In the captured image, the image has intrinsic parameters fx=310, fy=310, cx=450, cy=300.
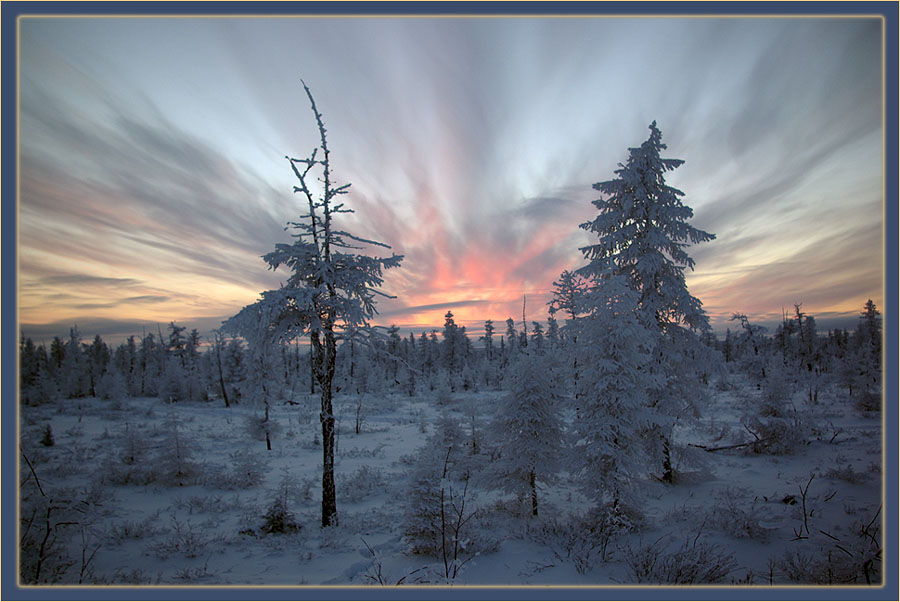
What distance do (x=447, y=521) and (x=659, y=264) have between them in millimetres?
8473

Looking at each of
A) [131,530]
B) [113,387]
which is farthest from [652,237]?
[113,387]

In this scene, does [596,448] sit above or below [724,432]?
above

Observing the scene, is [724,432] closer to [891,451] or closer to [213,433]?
[891,451]

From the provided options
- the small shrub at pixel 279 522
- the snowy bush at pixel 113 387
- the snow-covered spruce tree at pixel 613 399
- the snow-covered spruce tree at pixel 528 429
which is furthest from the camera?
the snowy bush at pixel 113 387

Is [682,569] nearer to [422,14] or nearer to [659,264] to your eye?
[659,264]

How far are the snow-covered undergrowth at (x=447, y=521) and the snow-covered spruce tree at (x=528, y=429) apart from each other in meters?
0.33

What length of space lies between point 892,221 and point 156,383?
62.4m

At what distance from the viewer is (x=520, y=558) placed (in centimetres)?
566

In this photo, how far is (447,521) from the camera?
620 cm

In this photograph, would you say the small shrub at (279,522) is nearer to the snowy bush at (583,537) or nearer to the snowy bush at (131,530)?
the snowy bush at (131,530)

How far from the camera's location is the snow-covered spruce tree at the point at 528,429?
8.11m

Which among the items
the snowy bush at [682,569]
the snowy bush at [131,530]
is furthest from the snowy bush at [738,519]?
the snowy bush at [131,530]

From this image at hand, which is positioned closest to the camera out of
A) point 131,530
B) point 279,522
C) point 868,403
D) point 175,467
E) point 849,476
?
point 131,530

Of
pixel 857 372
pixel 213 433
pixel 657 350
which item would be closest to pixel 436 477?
pixel 657 350
